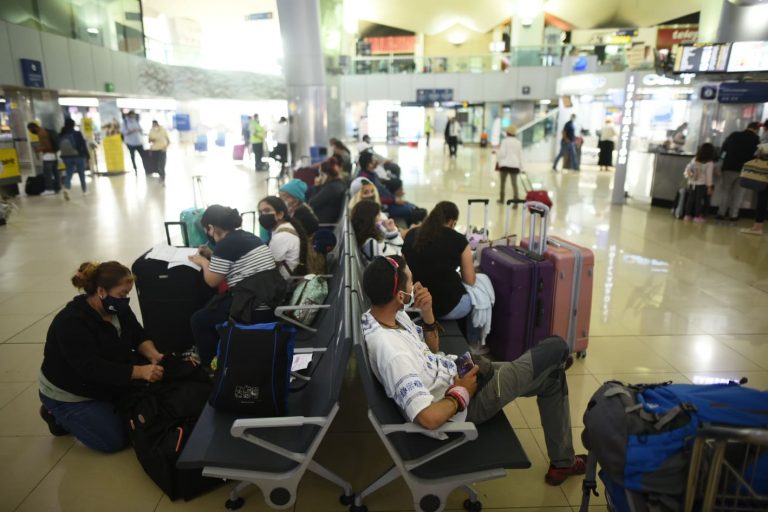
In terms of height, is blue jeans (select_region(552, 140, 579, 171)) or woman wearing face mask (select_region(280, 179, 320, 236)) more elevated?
woman wearing face mask (select_region(280, 179, 320, 236))

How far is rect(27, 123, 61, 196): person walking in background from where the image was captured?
13.5 m

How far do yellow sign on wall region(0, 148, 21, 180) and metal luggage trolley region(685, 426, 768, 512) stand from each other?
13.6 metres

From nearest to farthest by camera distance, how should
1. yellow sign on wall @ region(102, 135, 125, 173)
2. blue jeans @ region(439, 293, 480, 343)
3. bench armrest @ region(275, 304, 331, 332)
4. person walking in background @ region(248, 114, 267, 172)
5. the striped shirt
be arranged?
bench armrest @ region(275, 304, 331, 332)
the striped shirt
blue jeans @ region(439, 293, 480, 343)
yellow sign on wall @ region(102, 135, 125, 173)
person walking in background @ region(248, 114, 267, 172)

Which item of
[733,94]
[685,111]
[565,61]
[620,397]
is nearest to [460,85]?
[565,61]

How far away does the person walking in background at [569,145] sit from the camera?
1934 centimetres

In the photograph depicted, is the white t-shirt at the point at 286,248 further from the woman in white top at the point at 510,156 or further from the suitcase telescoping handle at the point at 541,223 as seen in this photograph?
the woman in white top at the point at 510,156

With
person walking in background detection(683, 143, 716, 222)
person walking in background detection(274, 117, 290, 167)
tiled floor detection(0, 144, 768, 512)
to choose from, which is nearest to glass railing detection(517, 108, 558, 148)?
tiled floor detection(0, 144, 768, 512)

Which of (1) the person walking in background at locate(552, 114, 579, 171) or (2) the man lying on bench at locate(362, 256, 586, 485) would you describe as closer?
(2) the man lying on bench at locate(362, 256, 586, 485)

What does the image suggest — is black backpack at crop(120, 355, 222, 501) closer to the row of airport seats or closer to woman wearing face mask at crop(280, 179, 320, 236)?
the row of airport seats

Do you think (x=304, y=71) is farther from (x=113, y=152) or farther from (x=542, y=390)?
(x=542, y=390)

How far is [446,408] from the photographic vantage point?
237cm

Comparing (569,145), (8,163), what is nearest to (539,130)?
(569,145)

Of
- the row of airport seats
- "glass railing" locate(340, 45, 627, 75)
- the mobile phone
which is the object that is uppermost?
"glass railing" locate(340, 45, 627, 75)

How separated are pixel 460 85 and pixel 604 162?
12.5 metres
